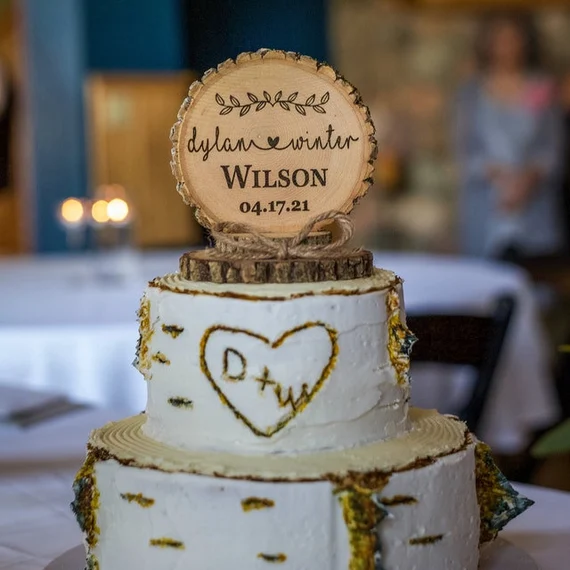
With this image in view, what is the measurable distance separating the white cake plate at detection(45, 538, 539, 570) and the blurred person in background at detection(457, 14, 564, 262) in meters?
5.90

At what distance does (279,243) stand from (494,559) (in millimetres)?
372

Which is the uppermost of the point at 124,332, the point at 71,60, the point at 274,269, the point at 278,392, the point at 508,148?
the point at 71,60

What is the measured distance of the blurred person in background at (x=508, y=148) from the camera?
699cm

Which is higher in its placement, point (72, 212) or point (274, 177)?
point (274, 177)

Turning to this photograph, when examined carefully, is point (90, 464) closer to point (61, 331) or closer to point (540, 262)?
point (61, 331)

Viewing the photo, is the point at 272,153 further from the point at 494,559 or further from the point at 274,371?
the point at 494,559

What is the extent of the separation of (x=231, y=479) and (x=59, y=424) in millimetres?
804

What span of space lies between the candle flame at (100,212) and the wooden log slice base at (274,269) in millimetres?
2203

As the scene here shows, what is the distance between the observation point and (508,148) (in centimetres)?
712

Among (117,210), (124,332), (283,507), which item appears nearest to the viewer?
(283,507)

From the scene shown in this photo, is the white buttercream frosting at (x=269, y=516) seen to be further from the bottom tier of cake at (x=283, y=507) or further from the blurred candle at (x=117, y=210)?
the blurred candle at (x=117, y=210)

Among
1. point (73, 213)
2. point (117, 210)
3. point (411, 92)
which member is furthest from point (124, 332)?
point (411, 92)

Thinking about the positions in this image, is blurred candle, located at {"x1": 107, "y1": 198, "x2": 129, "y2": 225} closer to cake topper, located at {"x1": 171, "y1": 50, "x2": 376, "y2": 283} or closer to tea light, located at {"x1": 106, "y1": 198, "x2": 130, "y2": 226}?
tea light, located at {"x1": 106, "y1": 198, "x2": 130, "y2": 226}

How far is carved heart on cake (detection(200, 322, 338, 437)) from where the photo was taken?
942 mm
